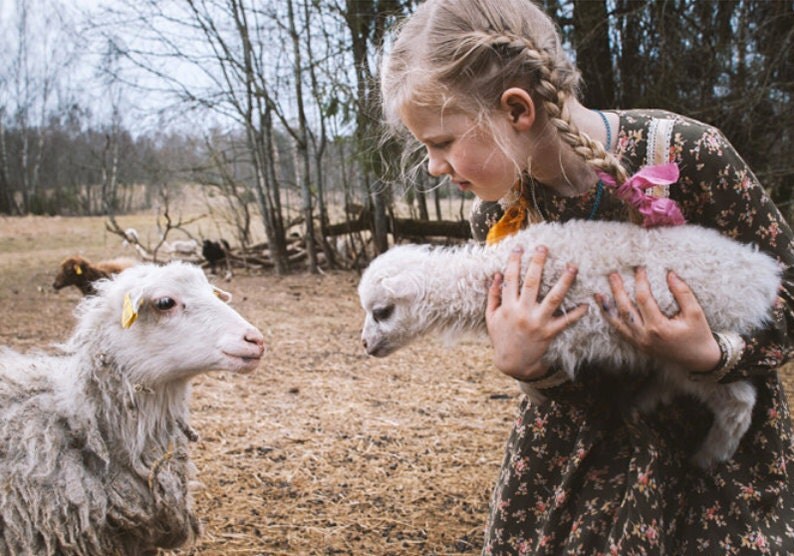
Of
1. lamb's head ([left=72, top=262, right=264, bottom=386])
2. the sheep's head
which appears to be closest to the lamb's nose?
lamb's head ([left=72, top=262, right=264, bottom=386])

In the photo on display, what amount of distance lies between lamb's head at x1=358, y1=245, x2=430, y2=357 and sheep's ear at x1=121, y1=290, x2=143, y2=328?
855 mm

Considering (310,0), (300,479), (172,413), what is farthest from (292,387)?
(310,0)

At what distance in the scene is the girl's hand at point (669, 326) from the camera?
3.98ft

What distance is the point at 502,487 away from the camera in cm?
165

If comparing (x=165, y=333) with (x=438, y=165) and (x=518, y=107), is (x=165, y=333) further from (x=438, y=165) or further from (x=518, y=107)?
(x=518, y=107)

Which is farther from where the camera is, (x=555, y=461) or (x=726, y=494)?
(x=555, y=461)

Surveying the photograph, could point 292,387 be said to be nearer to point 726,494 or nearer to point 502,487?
point 502,487

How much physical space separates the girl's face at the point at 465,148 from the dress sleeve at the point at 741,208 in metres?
0.35

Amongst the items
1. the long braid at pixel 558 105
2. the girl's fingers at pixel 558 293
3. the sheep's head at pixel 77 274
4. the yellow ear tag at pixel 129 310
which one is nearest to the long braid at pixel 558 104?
the long braid at pixel 558 105

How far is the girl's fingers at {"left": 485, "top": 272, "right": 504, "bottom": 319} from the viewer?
4.59 feet

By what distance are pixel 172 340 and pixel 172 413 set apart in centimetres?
28

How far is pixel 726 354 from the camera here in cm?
122

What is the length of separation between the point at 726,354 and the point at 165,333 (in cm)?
169

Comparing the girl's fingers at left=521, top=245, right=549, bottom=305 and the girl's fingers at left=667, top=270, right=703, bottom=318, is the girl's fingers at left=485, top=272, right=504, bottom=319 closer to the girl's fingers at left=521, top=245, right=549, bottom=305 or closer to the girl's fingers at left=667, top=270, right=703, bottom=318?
the girl's fingers at left=521, top=245, right=549, bottom=305
